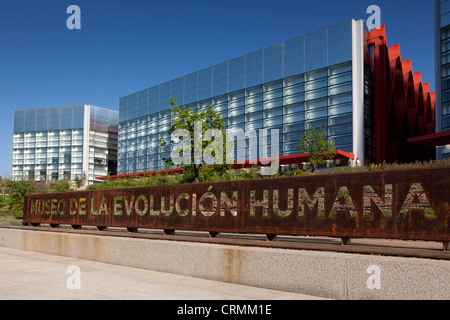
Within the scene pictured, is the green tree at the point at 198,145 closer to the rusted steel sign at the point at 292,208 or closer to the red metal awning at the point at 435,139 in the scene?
the rusted steel sign at the point at 292,208

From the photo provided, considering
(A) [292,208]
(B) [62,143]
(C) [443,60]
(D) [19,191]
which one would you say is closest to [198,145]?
(D) [19,191]

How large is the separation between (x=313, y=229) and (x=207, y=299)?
1963 mm

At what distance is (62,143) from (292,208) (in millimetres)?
110352

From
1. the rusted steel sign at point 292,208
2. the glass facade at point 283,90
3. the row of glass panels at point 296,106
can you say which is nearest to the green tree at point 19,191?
the rusted steel sign at point 292,208

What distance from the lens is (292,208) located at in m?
6.40

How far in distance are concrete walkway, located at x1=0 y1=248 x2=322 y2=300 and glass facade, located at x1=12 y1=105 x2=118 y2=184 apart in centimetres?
10206

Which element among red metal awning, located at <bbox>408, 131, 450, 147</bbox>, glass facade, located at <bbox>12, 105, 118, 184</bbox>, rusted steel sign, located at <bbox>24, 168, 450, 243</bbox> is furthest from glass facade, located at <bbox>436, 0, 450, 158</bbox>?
glass facade, located at <bbox>12, 105, 118, 184</bbox>

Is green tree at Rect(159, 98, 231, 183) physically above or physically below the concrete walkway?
above

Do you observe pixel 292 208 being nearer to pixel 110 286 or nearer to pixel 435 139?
pixel 110 286

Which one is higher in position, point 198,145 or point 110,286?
point 198,145

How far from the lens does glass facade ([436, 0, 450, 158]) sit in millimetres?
43719

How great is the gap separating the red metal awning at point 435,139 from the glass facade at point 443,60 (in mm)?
5359

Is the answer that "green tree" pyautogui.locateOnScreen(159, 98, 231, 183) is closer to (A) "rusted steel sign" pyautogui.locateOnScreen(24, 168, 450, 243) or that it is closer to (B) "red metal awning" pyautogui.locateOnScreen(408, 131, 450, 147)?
(A) "rusted steel sign" pyautogui.locateOnScreen(24, 168, 450, 243)

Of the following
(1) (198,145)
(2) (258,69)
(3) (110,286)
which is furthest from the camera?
(2) (258,69)
